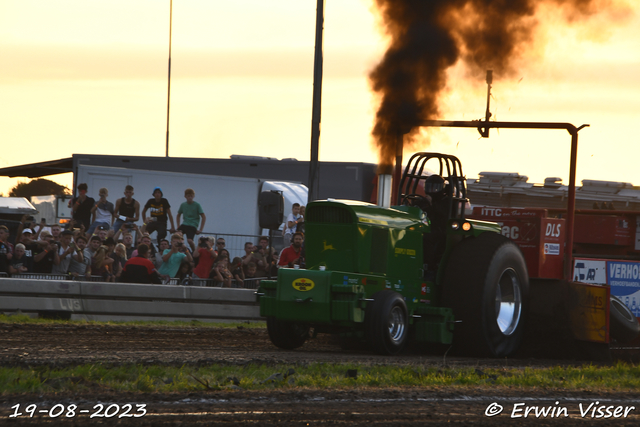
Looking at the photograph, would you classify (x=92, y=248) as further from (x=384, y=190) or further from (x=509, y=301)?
(x=509, y=301)

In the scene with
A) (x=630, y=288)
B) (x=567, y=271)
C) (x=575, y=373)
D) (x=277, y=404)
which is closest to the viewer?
(x=277, y=404)

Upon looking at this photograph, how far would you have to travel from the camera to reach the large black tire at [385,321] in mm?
Result: 9203

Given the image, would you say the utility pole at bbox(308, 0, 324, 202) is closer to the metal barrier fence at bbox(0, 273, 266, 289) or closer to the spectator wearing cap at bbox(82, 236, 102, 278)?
the metal barrier fence at bbox(0, 273, 266, 289)

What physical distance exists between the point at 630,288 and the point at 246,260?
22.6 feet

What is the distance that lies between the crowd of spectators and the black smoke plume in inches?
121

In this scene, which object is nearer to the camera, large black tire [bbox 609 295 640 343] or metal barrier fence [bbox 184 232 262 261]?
large black tire [bbox 609 295 640 343]

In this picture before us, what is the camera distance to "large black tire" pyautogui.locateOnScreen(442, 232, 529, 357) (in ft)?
32.4

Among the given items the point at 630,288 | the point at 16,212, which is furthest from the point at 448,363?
the point at 16,212

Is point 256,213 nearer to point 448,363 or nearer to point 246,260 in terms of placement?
point 246,260

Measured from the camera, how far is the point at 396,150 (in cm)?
1138

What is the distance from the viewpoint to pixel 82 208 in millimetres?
18703

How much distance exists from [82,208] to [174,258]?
4.24 meters

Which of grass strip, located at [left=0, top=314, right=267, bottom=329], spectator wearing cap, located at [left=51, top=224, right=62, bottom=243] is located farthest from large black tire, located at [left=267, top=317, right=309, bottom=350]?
spectator wearing cap, located at [left=51, top=224, right=62, bottom=243]

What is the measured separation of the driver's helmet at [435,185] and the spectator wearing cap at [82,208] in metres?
10.1
